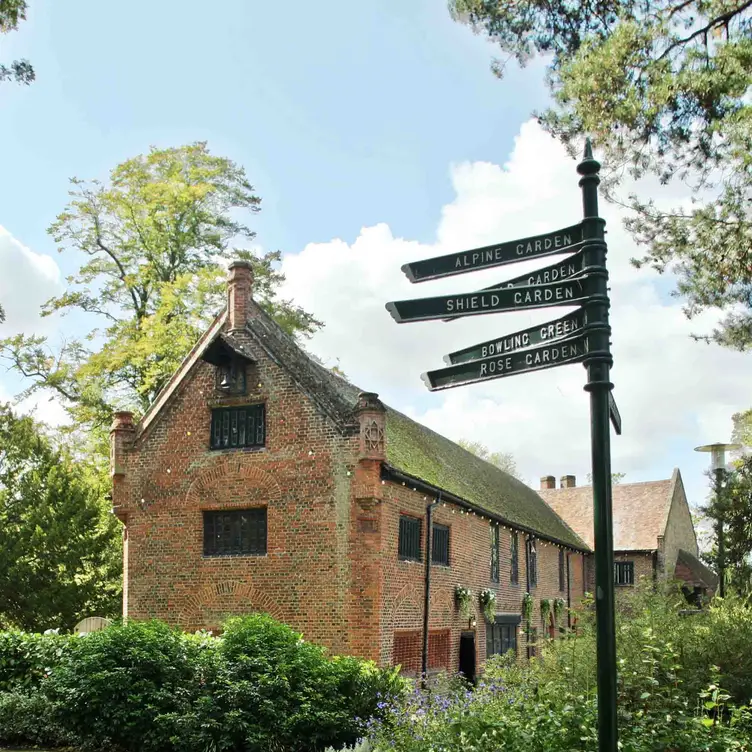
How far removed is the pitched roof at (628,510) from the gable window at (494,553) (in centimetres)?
1783

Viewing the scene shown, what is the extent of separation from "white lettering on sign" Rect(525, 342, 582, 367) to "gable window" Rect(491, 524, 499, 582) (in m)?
21.6

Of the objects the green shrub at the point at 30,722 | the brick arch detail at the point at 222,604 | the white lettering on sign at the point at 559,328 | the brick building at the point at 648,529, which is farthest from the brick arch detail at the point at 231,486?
the brick building at the point at 648,529

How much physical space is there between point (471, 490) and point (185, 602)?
999 cm

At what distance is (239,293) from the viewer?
21469 mm

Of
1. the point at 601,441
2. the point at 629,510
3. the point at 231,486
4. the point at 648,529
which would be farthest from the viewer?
the point at 629,510

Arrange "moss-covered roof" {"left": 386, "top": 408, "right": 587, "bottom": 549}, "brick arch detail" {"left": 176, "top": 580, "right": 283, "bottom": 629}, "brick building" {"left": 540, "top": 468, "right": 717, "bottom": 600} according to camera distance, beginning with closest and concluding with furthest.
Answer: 1. "brick arch detail" {"left": 176, "top": 580, "right": 283, "bottom": 629}
2. "moss-covered roof" {"left": 386, "top": 408, "right": 587, "bottom": 549}
3. "brick building" {"left": 540, "top": 468, "right": 717, "bottom": 600}

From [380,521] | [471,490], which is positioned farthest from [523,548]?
[380,521]

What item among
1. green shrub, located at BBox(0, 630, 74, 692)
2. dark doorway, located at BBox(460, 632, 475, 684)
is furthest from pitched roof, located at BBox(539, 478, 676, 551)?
green shrub, located at BBox(0, 630, 74, 692)

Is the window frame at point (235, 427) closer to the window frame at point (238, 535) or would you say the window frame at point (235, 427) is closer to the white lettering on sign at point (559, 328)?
the window frame at point (238, 535)

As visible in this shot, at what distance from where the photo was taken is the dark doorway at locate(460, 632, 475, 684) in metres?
24.2

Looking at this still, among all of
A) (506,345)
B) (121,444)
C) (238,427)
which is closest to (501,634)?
(238,427)

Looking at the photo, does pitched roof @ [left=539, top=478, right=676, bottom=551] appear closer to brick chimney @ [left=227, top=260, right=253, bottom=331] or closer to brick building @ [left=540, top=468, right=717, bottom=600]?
brick building @ [left=540, top=468, right=717, bottom=600]

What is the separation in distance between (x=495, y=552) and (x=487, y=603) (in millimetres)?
2293

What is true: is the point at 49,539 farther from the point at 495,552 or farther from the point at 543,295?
the point at 543,295
